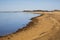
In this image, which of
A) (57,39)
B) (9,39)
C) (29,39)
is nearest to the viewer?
(57,39)

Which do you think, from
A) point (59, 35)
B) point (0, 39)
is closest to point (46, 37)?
point (59, 35)

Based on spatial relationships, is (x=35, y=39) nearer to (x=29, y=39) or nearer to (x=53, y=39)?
(x=29, y=39)

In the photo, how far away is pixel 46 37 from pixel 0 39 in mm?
3363

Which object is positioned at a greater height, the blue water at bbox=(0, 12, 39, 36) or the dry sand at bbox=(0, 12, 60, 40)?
the dry sand at bbox=(0, 12, 60, 40)

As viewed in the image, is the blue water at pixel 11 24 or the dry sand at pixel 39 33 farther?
the blue water at pixel 11 24

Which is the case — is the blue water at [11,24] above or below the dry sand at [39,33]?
below

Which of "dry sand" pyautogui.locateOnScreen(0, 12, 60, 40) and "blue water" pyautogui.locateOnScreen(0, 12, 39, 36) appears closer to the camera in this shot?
"dry sand" pyautogui.locateOnScreen(0, 12, 60, 40)

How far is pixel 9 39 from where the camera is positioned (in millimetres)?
10414

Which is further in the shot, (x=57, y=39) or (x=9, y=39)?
(x=9, y=39)

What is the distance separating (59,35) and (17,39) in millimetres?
2709

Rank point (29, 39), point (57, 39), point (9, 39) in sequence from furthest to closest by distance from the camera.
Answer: point (9, 39) < point (29, 39) < point (57, 39)

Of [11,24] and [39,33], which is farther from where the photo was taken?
[11,24]

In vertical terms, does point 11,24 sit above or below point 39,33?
below

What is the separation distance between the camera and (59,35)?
31.8ft
